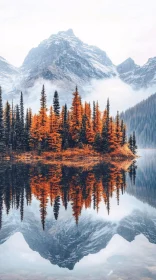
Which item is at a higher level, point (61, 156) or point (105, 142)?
point (105, 142)

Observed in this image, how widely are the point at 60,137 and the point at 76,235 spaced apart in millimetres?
75886

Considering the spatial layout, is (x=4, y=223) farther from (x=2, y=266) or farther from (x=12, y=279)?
(x=12, y=279)

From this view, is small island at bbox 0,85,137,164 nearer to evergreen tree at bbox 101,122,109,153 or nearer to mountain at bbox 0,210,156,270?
evergreen tree at bbox 101,122,109,153

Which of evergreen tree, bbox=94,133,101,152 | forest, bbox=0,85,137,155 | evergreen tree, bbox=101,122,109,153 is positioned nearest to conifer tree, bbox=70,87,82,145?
forest, bbox=0,85,137,155

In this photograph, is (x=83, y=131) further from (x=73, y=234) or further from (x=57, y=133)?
(x=73, y=234)

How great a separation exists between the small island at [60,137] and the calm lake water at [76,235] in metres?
58.2

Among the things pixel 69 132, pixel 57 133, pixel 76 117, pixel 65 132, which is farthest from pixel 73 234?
pixel 76 117

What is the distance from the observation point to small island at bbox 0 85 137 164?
3558 inches

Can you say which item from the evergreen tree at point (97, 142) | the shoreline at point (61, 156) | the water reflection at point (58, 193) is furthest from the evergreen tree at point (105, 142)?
the water reflection at point (58, 193)

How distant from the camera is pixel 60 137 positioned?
309ft

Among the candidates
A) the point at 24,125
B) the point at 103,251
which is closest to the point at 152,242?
the point at 103,251

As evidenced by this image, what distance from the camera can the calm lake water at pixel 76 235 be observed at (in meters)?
14.1

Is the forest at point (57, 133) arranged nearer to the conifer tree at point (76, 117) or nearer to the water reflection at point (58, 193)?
the conifer tree at point (76, 117)

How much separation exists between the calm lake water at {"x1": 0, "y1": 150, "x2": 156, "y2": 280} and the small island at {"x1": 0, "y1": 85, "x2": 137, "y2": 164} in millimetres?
58216
